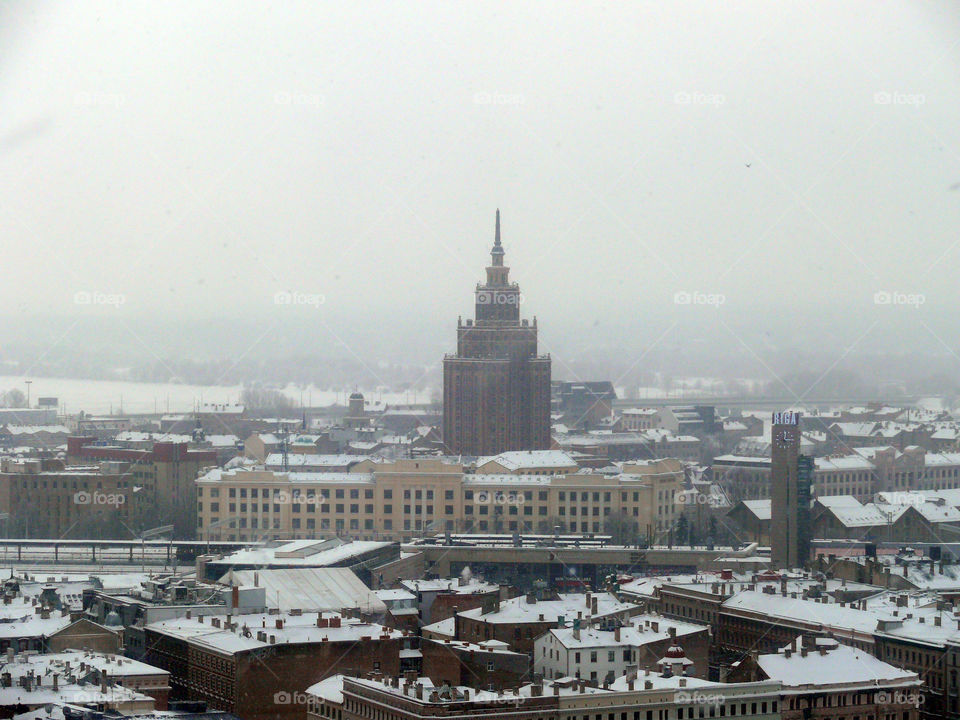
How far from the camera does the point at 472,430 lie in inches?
1191

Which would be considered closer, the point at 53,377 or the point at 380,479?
the point at 380,479

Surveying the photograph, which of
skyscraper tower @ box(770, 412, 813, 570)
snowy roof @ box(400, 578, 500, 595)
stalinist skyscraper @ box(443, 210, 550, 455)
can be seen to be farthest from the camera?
stalinist skyscraper @ box(443, 210, 550, 455)

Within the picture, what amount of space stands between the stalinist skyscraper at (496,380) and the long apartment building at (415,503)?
16.9 feet

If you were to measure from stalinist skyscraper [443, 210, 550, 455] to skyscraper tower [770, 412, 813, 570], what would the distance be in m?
10.0

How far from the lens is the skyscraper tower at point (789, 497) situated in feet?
63.9

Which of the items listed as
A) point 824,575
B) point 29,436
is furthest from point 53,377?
point 824,575

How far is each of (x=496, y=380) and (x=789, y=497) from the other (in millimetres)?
11051

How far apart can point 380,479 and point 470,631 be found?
10.3 metres

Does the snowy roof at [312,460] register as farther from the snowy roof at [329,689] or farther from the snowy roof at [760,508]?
the snowy roof at [329,689]

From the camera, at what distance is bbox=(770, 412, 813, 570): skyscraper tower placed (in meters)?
19.5

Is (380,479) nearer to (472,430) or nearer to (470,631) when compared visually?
(472,430)

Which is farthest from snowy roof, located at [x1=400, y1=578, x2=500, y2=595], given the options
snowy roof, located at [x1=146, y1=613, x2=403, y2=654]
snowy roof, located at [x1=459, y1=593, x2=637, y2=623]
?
snowy roof, located at [x1=146, y1=613, x2=403, y2=654]

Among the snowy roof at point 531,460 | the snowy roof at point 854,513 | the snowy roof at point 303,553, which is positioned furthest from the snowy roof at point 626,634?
the snowy roof at point 531,460

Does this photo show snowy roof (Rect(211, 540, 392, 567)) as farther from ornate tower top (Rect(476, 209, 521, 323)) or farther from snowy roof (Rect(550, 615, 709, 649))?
ornate tower top (Rect(476, 209, 521, 323))
